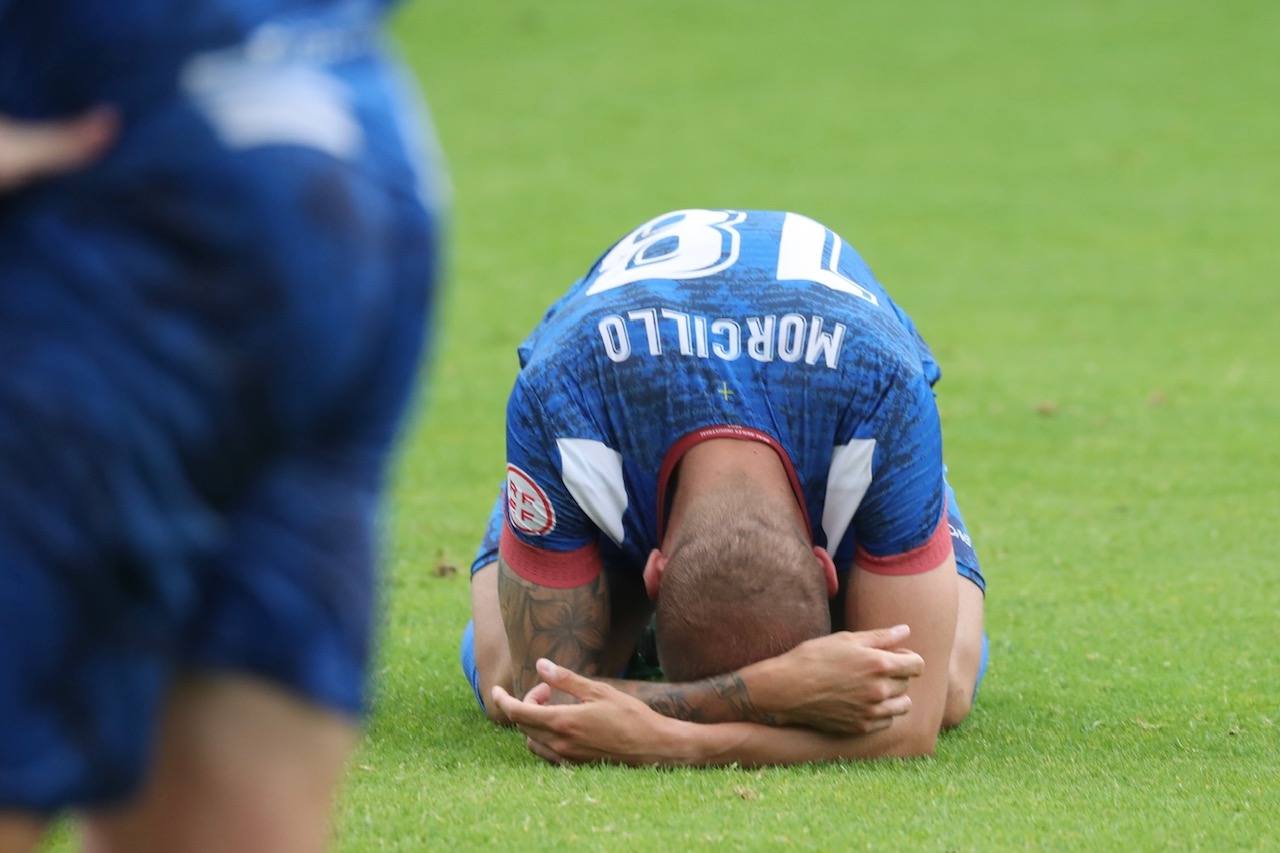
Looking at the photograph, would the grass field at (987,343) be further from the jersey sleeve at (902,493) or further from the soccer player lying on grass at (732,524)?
the jersey sleeve at (902,493)

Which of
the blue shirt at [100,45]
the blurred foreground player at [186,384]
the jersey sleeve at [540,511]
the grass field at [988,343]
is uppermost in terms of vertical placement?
the blue shirt at [100,45]

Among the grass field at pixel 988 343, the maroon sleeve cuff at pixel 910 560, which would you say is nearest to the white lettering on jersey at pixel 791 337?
the maroon sleeve cuff at pixel 910 560

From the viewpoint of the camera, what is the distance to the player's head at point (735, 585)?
11.6 feet

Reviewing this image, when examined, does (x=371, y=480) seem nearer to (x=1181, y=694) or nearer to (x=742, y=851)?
(x=742, y=851)

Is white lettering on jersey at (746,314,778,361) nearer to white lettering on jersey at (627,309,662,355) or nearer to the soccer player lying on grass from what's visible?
the soccer player lying on grass

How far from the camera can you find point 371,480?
181 centimetres

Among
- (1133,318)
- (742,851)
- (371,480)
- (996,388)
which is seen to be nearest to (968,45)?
(1133,318)

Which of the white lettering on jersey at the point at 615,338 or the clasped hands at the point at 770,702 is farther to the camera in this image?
the white lettering on jersey at the point at 615,338

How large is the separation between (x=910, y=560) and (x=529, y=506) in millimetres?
777

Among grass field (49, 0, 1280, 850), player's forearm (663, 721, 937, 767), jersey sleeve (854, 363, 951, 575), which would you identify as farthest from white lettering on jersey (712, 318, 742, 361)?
grass field (49, 0, 1280, 850)

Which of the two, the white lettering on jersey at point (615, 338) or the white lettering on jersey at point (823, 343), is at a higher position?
the white lettering on jersey at point (823, 343)

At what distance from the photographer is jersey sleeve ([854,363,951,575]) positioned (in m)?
3.77

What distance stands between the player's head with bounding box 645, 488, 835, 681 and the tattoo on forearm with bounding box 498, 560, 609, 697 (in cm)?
25

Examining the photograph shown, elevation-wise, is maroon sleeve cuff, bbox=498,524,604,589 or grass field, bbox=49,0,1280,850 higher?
maroon sleeve cuff, bbox=498,524,604,589
